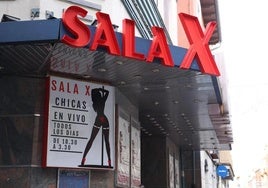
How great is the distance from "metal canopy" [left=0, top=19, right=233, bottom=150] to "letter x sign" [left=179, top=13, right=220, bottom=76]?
45cm

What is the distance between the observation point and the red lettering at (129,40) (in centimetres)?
952

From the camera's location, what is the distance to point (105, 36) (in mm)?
9266

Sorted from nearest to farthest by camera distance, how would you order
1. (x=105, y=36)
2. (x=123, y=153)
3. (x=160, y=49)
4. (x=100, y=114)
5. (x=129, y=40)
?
(x=105, y=36), (x=129, y=40), (x=160, y=49), (x=100, y=114), (x=123, y=153)

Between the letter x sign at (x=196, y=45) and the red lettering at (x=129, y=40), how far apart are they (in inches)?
50.8

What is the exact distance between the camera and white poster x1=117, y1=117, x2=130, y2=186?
1279 cm

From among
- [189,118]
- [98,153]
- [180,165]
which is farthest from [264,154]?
[98,153]

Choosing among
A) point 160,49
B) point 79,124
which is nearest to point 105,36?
point 160,49

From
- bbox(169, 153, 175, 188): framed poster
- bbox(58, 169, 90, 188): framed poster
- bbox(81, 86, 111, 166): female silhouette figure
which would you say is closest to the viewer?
bbox(58, 169, 90, 188): framed poster

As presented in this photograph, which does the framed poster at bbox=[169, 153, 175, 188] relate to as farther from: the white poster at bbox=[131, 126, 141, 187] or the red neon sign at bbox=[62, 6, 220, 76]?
the red neon sign at bbox=[62, 6, 220, 76]

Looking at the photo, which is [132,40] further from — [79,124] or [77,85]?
[79,124]

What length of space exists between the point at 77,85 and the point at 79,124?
966 mm

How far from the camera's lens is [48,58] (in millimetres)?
9977

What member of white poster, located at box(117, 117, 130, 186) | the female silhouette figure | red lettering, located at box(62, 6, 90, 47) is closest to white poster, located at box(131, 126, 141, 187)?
white poster, located at box(117, 117, 130, 186)

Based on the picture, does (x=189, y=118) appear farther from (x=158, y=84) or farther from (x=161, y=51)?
(x=161, y=51)
